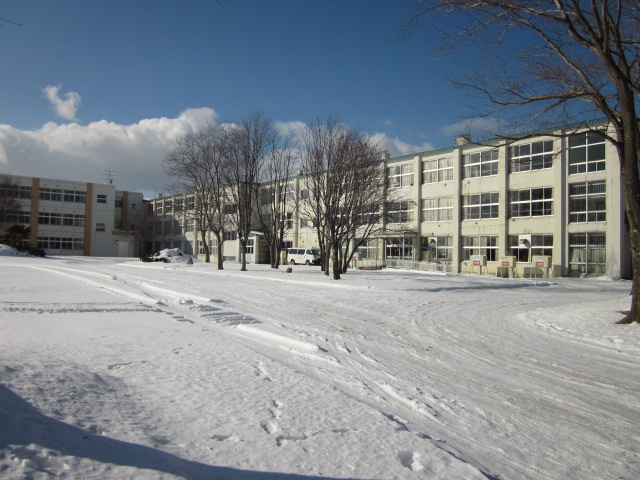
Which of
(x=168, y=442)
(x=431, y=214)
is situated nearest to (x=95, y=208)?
(x=431, y=214)

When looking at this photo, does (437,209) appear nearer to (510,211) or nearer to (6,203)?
(510,211)

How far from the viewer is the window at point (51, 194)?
7775 cm

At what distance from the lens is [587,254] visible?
36375 mm

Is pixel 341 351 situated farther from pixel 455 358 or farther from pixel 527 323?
pixel 527 323

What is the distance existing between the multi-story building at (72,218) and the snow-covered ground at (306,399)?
7697 cm

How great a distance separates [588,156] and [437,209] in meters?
14.3

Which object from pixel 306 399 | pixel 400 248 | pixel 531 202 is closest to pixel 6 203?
Answer: pixel 400 248

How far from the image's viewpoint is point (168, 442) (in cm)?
388

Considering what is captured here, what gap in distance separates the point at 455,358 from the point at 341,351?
1992 mm

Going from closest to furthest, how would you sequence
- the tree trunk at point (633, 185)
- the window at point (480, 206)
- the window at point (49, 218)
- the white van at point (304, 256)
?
the tree trunk at point (633, 185) → the window at point (480, 206) → the white van at point (304, 256) → the window at point (49, 218)

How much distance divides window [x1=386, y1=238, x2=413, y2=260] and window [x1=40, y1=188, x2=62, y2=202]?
5987 centimetres

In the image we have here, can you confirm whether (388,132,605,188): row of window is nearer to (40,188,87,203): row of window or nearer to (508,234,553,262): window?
(508,234,553,262): window

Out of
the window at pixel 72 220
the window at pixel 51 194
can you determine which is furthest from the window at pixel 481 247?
the window at pixel 51 194

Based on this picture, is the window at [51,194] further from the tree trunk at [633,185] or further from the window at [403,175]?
the tree trunk at [633,185]
